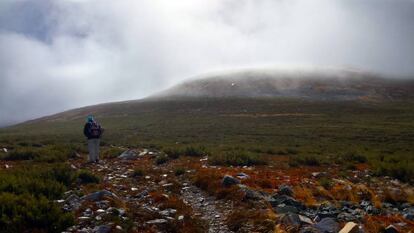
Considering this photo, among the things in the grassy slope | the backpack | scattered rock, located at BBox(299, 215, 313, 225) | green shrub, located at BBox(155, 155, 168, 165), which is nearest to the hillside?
scattered rock, located at BBox(299, 215, 313, 225)

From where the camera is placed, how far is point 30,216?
29.5ft

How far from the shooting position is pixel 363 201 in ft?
41.2

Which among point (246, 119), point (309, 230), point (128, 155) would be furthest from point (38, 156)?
point (246, 119)

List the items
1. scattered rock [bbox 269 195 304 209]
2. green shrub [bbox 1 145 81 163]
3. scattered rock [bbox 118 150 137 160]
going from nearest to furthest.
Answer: scattered rock [bbox 269 195 304 209] → green shrub [bbox 1 145 81 163] → scattered rock [bbox 118 150 137 160]

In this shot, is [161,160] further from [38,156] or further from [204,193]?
[204,193]

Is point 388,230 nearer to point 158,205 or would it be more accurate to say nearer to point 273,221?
point 273,221

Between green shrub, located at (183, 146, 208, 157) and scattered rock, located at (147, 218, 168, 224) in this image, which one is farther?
green shrub, located at (183, 146, 208, 157)

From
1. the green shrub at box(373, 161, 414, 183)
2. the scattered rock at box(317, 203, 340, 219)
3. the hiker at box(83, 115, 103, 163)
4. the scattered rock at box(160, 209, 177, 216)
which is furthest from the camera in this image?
the hiker at box(83, 115, 103, 163)

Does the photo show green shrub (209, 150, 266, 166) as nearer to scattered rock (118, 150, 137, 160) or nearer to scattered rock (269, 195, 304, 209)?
scattered rock (118, 150, 137, 160)

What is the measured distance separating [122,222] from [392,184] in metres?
11.4

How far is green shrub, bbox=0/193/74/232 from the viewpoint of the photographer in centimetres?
876

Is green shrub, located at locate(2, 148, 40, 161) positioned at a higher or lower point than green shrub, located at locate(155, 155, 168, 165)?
higher

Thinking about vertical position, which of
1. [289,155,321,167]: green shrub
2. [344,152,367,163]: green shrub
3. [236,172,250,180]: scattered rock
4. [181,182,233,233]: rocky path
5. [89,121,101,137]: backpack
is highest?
[89,121,101,137]: backpack

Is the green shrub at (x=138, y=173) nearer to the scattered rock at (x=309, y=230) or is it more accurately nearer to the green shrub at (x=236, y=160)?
the green shrub at (x=236, y=160)
